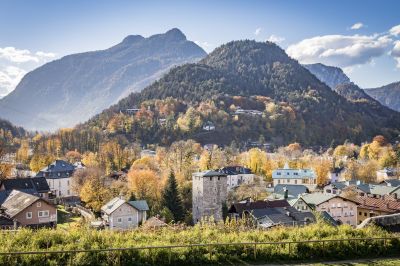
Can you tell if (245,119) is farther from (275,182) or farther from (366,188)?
(366,188)

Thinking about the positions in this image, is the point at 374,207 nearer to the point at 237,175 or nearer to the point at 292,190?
the point at 292,190

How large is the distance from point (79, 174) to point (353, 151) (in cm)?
8616

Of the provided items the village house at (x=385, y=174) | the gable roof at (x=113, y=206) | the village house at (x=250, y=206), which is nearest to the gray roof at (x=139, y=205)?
the gable roof at (x=113, y=206)

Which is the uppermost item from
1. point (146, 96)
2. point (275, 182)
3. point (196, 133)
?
point (146, 96)

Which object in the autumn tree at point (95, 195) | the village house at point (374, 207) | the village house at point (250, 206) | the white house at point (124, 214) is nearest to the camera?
the white house at point (124, 214)

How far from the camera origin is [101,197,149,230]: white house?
1703 inches

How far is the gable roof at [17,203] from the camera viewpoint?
41.0m

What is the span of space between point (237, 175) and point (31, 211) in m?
41.4

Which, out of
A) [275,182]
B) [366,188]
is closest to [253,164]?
[275,182]

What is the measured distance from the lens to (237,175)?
250ft

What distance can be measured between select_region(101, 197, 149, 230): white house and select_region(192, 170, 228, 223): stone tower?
5.83 meters

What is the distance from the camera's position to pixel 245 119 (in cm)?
16138

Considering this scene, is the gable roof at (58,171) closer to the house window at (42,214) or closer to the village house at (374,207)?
the house window at (42,214)

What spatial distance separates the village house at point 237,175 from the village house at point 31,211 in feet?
121
